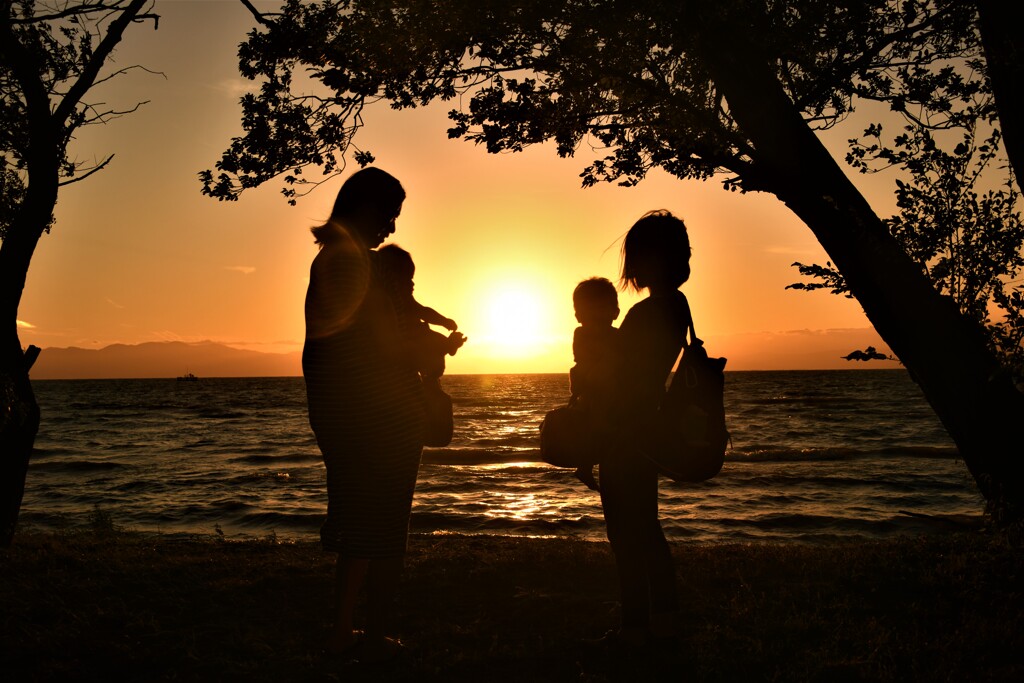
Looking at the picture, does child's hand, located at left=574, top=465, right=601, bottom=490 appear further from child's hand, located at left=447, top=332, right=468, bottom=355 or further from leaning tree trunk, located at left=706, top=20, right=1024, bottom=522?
leaning tree trunk, located at left=706, top=20, right=1024, bottom=522

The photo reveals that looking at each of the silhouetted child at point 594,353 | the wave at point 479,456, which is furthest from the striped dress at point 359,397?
the wave at point 479,456

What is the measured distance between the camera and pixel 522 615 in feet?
15.3

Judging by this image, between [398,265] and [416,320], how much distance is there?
0.33 metres

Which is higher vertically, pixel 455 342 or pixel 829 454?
pixel 455 342

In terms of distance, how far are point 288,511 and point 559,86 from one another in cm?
1092

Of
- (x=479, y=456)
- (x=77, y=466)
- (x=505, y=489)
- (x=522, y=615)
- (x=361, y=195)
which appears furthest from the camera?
(x=479, y=456)

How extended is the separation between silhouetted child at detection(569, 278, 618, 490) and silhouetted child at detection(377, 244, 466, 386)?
26.3 inches

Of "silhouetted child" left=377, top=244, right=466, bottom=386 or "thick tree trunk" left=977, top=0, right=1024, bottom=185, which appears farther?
"thick tree trunk" left=977, top=0, right=1024, bottom=185

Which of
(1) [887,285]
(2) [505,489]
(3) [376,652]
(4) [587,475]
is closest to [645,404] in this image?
(4) [587,475]

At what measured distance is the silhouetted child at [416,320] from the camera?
11.0 ft

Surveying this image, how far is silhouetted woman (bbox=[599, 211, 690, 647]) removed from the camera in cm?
342

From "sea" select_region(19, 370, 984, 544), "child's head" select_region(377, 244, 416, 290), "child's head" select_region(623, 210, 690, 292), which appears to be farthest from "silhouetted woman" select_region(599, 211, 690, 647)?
"sea" select_region(19, 370, 984, 544)

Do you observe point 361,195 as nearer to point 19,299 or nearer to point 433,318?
point 433,318

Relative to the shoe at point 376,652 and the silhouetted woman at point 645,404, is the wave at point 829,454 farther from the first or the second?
the shoe at point 376,652
